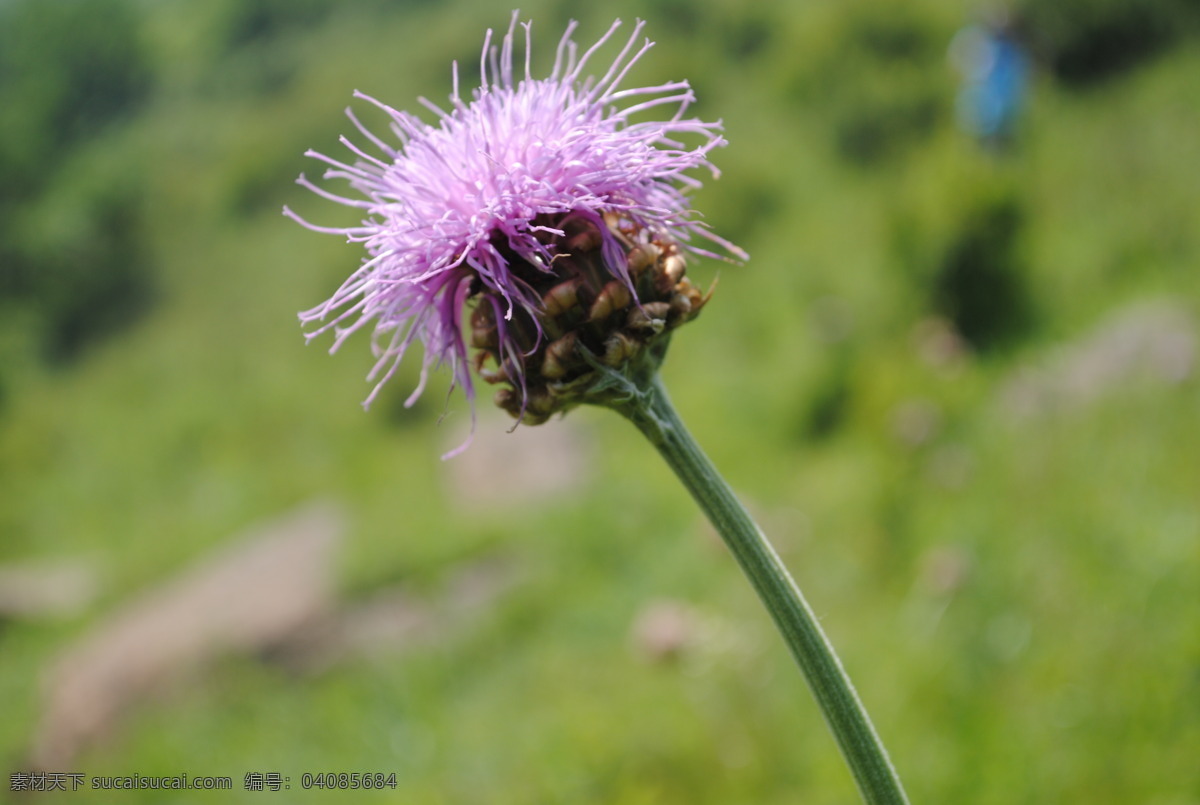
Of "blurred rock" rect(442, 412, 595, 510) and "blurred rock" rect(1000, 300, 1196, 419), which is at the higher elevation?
"blurred rock" rect(442, 412, 595, 510)

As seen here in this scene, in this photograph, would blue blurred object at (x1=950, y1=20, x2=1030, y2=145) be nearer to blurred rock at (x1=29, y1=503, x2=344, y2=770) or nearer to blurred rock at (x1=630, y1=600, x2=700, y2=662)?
blurred rock at (x1=630, y1=600, x2=700, y2=662)

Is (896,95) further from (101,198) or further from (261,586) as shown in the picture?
(101,198)

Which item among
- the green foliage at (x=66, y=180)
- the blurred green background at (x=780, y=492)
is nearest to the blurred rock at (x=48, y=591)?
the blurred green background at (x=780, y=492)

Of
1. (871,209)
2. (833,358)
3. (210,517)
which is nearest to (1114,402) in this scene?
(833,358)

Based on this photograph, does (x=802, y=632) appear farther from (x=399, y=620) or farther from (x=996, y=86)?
(x=996, y=86)

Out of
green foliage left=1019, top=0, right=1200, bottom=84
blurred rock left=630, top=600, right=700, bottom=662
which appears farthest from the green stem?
green foliage left=1019, top=0, right=1200, bottom=84

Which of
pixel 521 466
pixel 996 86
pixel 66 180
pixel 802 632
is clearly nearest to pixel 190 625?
pixel 521 466
